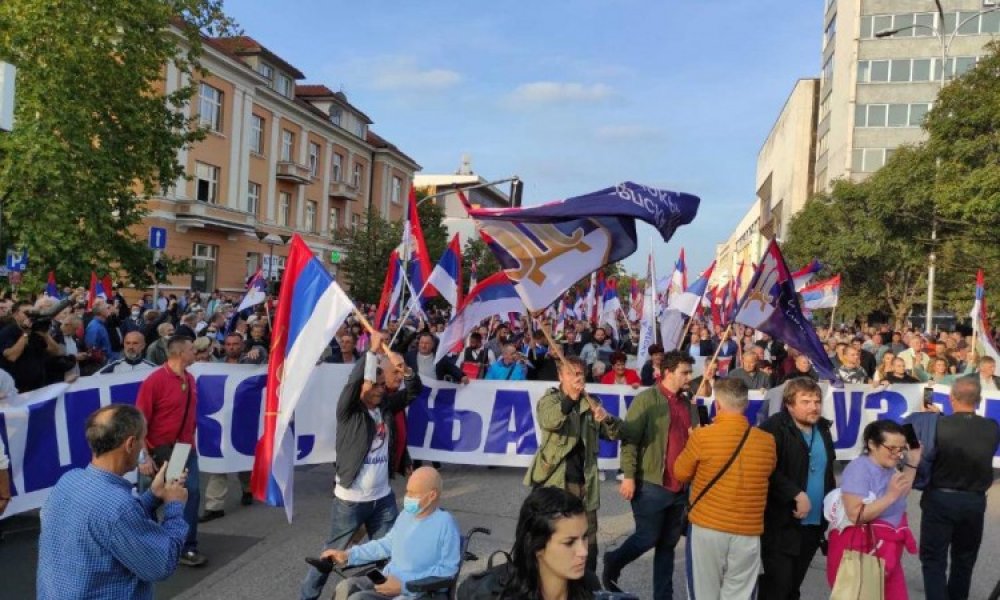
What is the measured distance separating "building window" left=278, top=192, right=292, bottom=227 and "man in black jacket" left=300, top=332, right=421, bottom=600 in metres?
40.2

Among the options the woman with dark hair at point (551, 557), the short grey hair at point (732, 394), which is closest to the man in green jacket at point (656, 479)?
the short grey hair at point (732, 394)

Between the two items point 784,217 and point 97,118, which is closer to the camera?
point 97,118

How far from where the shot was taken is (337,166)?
5053 cm

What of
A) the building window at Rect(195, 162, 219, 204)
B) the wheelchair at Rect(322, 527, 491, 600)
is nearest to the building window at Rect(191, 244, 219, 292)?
the building window at Rect(195, 162, 219, 204)

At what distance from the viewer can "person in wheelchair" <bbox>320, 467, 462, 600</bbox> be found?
3775 millimetres

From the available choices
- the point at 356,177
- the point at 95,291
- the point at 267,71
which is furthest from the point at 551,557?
the point at 356,177

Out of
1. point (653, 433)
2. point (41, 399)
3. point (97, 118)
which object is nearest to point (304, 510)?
point (41, 399)

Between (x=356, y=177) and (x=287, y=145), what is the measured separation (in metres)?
10.0

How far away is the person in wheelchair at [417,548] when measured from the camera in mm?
3775

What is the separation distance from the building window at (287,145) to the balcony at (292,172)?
2.42 ft

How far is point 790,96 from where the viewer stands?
7775 centimetres

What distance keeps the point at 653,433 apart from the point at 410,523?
2148 mm

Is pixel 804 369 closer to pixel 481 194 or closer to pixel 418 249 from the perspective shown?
pixel 418 249

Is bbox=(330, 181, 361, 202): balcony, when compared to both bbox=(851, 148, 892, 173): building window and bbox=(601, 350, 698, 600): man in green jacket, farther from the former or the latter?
bbox=(601, 350, 698, 600): man in green jacket
